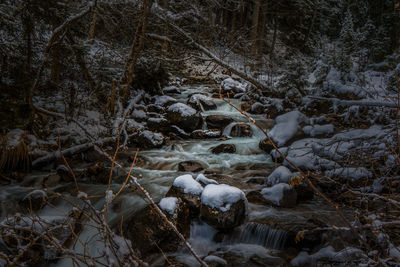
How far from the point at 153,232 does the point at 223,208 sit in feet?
3.85

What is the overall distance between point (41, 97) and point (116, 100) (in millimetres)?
2746

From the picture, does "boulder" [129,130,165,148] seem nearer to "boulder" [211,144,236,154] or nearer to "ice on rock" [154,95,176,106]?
"boulder" [211,144,236,154]

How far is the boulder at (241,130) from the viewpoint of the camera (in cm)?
934

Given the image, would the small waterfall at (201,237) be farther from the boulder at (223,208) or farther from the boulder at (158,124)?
the boulder at (158,124)

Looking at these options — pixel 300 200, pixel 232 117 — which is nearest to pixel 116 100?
pixel 232 117

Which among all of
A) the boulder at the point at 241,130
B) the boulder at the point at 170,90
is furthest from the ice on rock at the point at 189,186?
the boulder at the point at 170,90

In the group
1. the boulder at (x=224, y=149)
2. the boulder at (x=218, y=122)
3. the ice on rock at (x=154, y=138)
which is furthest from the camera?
the boulder at (x=218, y=122)

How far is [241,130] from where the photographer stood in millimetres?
9398

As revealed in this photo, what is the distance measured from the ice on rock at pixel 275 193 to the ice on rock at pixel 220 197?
3.11 ft

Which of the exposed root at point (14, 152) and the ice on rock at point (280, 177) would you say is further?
the exposed root at point (14, 152)

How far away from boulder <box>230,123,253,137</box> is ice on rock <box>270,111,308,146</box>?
1106 millimetres

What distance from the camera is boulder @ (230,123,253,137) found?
934 centimetres

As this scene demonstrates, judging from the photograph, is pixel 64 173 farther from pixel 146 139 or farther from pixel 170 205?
pixel 170 205

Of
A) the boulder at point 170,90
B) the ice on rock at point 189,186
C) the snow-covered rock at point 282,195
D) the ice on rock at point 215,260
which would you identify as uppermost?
the boulder at point 170,90
